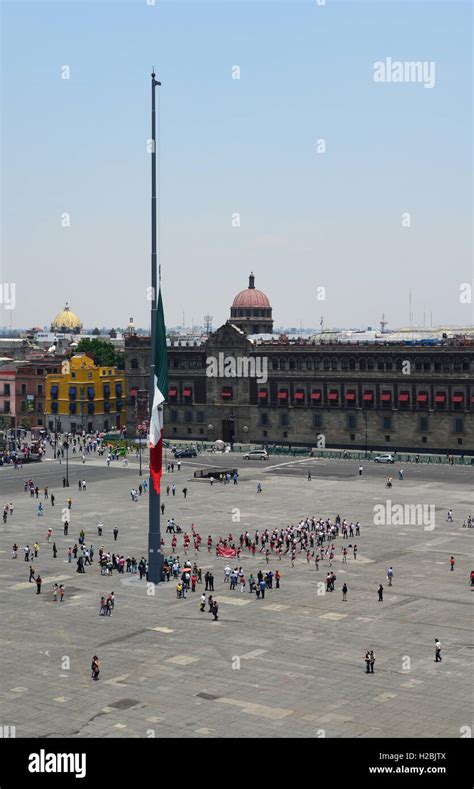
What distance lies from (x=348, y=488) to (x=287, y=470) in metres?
15.1

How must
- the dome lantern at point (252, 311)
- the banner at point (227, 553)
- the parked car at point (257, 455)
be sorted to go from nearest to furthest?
1. the banner at point (227, 553)
2. the parked car at point (257, 455)
3. the dome lantern at point (252, 311)

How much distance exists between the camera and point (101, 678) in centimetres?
4028

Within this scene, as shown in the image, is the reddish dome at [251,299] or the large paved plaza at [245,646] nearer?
the large paved plaza at [245,646]

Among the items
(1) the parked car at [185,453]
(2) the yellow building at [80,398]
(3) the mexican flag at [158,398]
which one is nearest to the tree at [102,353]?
(2) the yellow building at [80,398]

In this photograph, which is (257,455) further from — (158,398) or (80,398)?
(158,398)

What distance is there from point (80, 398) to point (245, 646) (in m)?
98.7

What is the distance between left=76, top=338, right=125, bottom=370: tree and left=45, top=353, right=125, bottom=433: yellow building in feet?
63.0

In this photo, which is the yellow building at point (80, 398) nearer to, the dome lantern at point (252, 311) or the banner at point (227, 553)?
the dome lantern at point (252, 311)

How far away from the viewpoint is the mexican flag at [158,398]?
54781 millimetres

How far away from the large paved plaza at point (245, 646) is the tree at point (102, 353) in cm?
8989

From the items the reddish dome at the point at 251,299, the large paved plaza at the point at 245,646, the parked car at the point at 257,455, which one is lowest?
the large paved plaza at the point at 245,646

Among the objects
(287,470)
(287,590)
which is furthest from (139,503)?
(287,590)

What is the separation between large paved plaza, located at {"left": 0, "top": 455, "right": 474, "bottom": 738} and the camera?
35844mm
